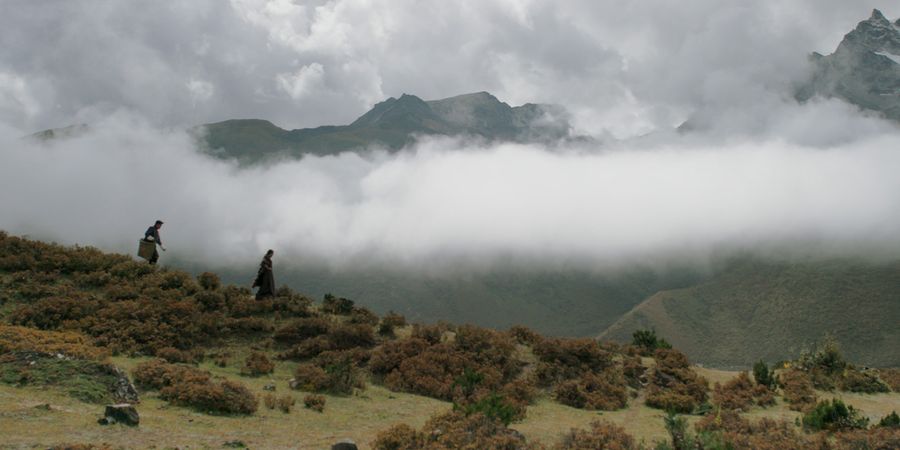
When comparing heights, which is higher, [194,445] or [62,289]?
[62,289]

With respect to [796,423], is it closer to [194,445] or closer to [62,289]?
[194,445]

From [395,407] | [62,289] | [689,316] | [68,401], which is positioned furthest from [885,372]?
[689,316]

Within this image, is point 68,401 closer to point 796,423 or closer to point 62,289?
point 62,289

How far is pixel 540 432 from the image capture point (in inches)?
567

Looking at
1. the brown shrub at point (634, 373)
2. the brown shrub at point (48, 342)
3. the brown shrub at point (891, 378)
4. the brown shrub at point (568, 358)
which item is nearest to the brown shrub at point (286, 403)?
the brown shrub at point (48, 342)

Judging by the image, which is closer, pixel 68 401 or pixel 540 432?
pixel 68 401

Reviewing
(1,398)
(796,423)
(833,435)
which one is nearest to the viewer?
(1,398)

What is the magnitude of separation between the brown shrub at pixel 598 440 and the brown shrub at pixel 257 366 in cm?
996

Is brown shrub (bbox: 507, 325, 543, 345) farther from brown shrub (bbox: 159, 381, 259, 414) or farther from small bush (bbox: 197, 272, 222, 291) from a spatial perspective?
small bush (bbox: 197, 272, 222, 291)

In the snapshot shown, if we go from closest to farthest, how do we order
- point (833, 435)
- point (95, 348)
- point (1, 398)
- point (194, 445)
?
point (194, 445), point (1, 398), point (833, 435), point (95, 348)

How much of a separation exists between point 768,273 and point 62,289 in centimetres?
16967

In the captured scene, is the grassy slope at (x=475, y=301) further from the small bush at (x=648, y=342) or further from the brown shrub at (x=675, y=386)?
the brown shrub at (x=675, y=386)

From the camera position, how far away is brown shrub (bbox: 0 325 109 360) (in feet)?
50.6

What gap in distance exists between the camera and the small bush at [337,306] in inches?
984
